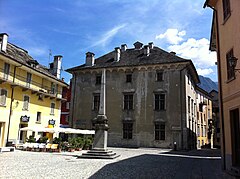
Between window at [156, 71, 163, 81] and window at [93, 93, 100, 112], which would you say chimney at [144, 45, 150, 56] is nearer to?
window at [156, 71, 163, 81]

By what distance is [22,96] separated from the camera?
28500 millimetres

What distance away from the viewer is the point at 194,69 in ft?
111

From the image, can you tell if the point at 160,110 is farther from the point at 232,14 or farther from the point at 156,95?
the point at 232,14

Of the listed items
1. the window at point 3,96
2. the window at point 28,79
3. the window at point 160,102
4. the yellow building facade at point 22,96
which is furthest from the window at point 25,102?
the window at point 160,102

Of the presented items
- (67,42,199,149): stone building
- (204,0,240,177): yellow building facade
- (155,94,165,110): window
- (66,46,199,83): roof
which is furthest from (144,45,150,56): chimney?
(204,0,240,177): yellow building facade

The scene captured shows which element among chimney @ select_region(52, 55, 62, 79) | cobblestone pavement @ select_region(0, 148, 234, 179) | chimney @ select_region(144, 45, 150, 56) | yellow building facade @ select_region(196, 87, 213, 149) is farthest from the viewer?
yellow building facade @ select_region(196, 87, 213, 149)

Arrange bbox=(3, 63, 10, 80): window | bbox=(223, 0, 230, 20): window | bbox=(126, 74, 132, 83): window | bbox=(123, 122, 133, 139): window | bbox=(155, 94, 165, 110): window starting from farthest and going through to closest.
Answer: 1. bbox=(126, 74, 132, 83): window
2. bbox=(123, 122, 133, 139): window
3. bbox=(155, 94, 165, 110): window
4. bbox=(3, 63, 10, 80): window
5. bbox=(223, 0, 230, 20): window

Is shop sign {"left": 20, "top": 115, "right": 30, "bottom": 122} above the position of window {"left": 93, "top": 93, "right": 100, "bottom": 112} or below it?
below

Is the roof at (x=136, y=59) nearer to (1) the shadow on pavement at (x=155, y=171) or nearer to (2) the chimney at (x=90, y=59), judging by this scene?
(2) the chimney at (x=90, y=59)

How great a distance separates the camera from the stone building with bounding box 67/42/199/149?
29797 millimetres

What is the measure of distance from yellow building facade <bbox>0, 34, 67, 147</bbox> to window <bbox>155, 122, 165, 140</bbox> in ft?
47.2

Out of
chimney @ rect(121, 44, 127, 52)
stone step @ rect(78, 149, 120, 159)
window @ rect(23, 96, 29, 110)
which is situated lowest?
stone step @ rect(78, 149, 120, 159)

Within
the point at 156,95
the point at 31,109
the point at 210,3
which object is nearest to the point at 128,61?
the point at 156,95

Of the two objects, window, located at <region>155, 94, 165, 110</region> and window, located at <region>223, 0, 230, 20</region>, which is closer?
window, located at <region>223, 0, 230, 20</region>
